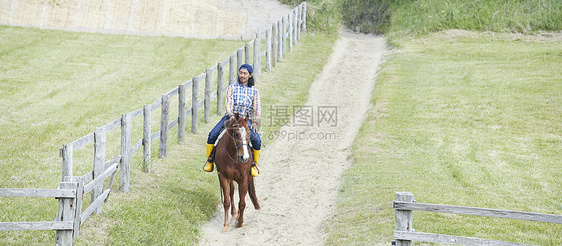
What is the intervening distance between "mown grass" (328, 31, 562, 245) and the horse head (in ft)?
6.44

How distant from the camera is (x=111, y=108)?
53.8 feet

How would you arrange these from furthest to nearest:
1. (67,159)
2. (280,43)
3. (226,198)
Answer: (280,43) < (226,198) < (67,159)

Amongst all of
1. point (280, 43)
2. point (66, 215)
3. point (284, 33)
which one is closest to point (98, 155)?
point (66, 215)

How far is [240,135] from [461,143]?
7918 mm

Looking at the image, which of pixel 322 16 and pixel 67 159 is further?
pixel 322 16

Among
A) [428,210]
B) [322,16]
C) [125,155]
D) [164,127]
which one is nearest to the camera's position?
[428,210]

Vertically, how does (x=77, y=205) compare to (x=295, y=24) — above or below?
below

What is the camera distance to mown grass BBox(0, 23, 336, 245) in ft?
26.2

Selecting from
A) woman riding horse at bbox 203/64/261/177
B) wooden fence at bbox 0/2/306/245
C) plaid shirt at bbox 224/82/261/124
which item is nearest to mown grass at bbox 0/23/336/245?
wooden fence at bbox 0/2/306/245

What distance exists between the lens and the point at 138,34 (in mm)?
27812

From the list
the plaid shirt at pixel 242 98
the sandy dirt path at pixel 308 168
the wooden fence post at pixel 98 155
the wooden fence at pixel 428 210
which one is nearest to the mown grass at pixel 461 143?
the sandy dirt path at pixel 308 168

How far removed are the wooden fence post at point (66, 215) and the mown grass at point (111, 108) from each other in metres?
0.66

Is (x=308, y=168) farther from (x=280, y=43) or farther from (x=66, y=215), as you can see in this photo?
(x=280, y=43)

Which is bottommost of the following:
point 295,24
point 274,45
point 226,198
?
point 226,198
